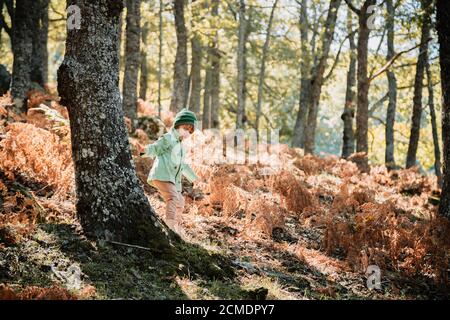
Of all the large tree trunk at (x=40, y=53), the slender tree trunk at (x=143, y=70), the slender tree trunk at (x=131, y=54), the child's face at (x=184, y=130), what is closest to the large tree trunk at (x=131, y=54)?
the slender tree trunk at (x=131, y=54)

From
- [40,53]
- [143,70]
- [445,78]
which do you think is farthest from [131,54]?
[143,70]

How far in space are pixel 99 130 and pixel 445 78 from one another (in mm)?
6241

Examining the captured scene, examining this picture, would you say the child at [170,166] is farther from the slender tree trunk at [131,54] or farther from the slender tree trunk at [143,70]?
the slender tree trunk at [143,70]

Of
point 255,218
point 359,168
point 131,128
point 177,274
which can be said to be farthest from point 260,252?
point 359,168

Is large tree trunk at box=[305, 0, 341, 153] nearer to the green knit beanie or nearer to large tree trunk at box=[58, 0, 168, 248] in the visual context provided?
the green knit beanie

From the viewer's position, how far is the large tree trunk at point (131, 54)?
37.7 feet

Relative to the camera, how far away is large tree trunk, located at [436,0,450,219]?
7.73 metres

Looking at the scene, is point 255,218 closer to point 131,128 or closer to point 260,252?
point 260,252

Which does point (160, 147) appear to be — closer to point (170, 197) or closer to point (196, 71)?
point (170, 197)

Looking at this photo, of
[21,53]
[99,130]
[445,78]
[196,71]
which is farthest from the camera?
Answer: [196,71]

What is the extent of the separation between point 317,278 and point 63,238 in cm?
330

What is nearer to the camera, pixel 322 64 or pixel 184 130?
pixel 184 130

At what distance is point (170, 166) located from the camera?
5895mm

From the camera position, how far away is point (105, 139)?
16.7 ft
